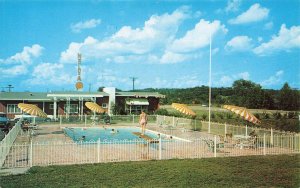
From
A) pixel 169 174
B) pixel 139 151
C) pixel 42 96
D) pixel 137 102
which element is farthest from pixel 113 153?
pixel 42 96

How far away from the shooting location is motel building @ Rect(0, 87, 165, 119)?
→ 138 ft

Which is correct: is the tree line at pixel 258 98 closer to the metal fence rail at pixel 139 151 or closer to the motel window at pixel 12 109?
the metal fence rail at pixel 139 151

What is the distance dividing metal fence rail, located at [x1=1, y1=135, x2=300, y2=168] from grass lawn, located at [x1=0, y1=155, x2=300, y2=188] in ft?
3.74

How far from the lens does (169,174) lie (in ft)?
38.1

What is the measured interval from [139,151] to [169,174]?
16.8 ft

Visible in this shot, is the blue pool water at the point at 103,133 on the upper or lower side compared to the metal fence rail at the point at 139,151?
lower

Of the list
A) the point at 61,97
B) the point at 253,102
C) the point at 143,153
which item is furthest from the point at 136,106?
the point at 143,153

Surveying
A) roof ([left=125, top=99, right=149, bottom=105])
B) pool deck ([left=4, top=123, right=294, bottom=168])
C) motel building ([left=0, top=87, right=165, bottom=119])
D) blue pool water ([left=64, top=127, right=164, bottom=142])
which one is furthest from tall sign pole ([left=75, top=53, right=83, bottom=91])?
pool deck ([left=4, top=123, right=294, bottom=168])

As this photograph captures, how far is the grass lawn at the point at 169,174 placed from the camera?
10391 millimetres

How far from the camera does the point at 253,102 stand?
213ft

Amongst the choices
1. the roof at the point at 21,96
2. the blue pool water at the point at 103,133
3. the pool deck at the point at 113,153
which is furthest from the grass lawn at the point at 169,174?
the roof at the point at 21,96

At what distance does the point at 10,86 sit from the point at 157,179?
67162 millimetres

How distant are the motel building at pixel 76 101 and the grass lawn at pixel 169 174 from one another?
29127 millimetres

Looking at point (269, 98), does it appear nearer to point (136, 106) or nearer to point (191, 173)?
point (136, 106)
